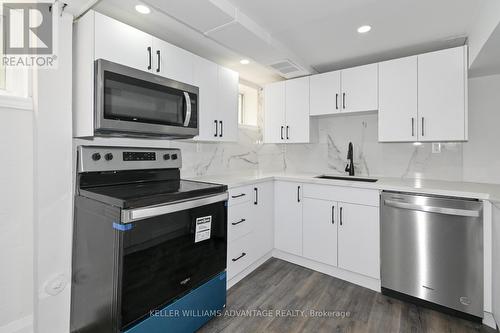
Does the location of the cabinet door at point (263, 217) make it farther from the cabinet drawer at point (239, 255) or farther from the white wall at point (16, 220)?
the white wall at point (16, 220)

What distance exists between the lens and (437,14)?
1854 millimetres

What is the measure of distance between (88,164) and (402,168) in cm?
291

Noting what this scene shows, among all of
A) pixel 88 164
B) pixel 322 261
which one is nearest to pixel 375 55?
pixel 322 261

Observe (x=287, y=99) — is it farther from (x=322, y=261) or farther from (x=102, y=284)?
(x=102, y=284)

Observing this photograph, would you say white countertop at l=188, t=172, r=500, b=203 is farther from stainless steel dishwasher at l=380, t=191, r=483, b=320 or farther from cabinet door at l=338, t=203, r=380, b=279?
cabinet door at l=338, t=203, r=380, b=279

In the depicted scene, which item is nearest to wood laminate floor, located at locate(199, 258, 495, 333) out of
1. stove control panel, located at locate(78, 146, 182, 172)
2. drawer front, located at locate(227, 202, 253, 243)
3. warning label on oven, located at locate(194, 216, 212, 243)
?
drawer front, located at locate(227, 202, 253, 243)

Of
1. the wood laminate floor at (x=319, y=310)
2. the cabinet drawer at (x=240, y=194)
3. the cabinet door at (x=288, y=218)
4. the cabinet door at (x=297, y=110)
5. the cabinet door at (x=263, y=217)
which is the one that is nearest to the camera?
the wood laminate floor at (x=319, y=310)

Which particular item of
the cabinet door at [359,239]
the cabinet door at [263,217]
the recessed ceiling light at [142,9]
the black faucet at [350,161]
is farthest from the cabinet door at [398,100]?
the recessed ceiling light at [142,9]

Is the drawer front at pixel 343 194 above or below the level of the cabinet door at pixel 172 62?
below

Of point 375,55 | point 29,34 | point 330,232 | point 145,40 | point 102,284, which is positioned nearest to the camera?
point 102,284

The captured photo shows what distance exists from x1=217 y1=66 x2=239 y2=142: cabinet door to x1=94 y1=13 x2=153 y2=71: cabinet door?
30.4 inches

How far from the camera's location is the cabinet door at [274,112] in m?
3.20

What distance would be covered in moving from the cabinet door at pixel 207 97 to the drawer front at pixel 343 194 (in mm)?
1116

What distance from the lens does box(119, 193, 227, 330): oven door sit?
1.31 meters
